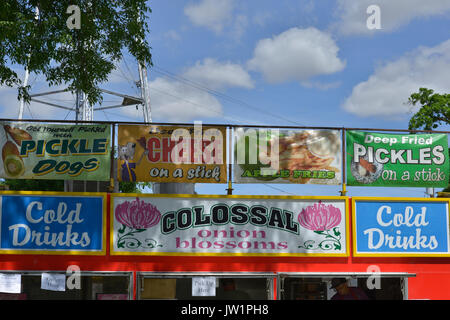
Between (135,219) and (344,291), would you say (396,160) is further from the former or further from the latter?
(135,219)

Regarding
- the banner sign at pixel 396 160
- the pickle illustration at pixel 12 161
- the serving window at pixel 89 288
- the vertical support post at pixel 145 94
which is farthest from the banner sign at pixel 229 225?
the vertical support post at pixel 145 94

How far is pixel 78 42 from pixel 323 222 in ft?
25.3

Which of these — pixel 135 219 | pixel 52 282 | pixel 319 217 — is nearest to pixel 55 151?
pixel 135 219

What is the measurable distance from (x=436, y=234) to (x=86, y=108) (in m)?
22.8

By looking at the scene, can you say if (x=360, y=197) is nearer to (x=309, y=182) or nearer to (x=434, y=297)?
(x=309, y=182)

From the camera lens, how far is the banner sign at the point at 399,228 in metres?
10.1

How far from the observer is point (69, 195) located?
31.9 ft

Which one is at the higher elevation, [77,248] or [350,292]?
[77,248]

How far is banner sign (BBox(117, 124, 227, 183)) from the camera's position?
9.95 metres

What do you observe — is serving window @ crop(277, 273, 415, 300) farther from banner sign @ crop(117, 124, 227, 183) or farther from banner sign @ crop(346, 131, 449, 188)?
banner sign @ crop(117, 124, 227, 183)

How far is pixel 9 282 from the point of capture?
31.0 ft

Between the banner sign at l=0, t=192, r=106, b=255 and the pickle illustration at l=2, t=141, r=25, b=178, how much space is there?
1.78 feet

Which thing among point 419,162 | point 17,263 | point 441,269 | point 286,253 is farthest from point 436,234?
point 17,263

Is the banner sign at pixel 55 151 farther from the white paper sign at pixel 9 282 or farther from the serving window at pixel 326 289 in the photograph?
the serving window at pixel 326 289
